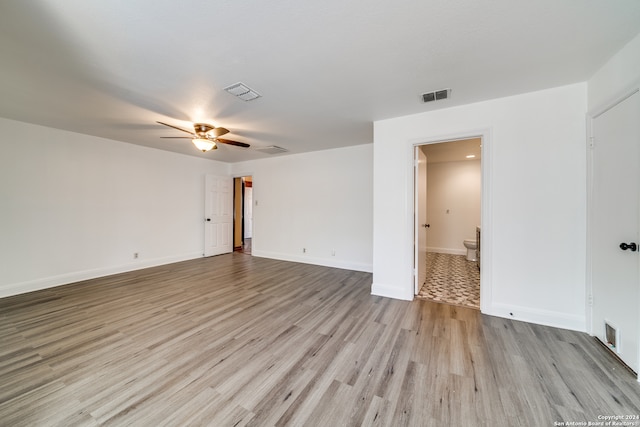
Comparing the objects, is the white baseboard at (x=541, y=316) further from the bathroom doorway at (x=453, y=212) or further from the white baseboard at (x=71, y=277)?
the white baseboard at (x=71, y=277)

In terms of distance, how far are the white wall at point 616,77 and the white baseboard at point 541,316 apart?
83.0 inches

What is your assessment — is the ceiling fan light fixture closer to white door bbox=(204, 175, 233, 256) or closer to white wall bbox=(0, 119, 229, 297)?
white wall bbox=(0, 119, 229, 297)

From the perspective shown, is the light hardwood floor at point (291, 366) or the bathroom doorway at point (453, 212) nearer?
the light hardwood floor at point (291, 366)

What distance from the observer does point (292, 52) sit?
6.13ft

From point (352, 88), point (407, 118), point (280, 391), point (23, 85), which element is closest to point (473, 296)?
point (407, 118)

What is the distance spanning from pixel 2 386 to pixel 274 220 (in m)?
4.50

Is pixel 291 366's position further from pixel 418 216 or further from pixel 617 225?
pixel 617 225

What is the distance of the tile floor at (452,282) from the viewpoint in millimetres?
3203

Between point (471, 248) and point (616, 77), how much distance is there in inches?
159

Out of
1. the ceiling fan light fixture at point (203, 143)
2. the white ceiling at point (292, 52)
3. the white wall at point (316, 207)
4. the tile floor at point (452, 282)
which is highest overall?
the white ceiling at point (292, 52)

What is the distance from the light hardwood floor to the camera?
1.43 metres

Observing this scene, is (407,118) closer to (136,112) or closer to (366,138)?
(366,138)

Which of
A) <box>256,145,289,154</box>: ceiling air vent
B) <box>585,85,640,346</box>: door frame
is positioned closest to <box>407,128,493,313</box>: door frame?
<box>585,85,640,346</box>: door frame

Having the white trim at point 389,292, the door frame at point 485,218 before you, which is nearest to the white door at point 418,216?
the white trim at point 389,292
